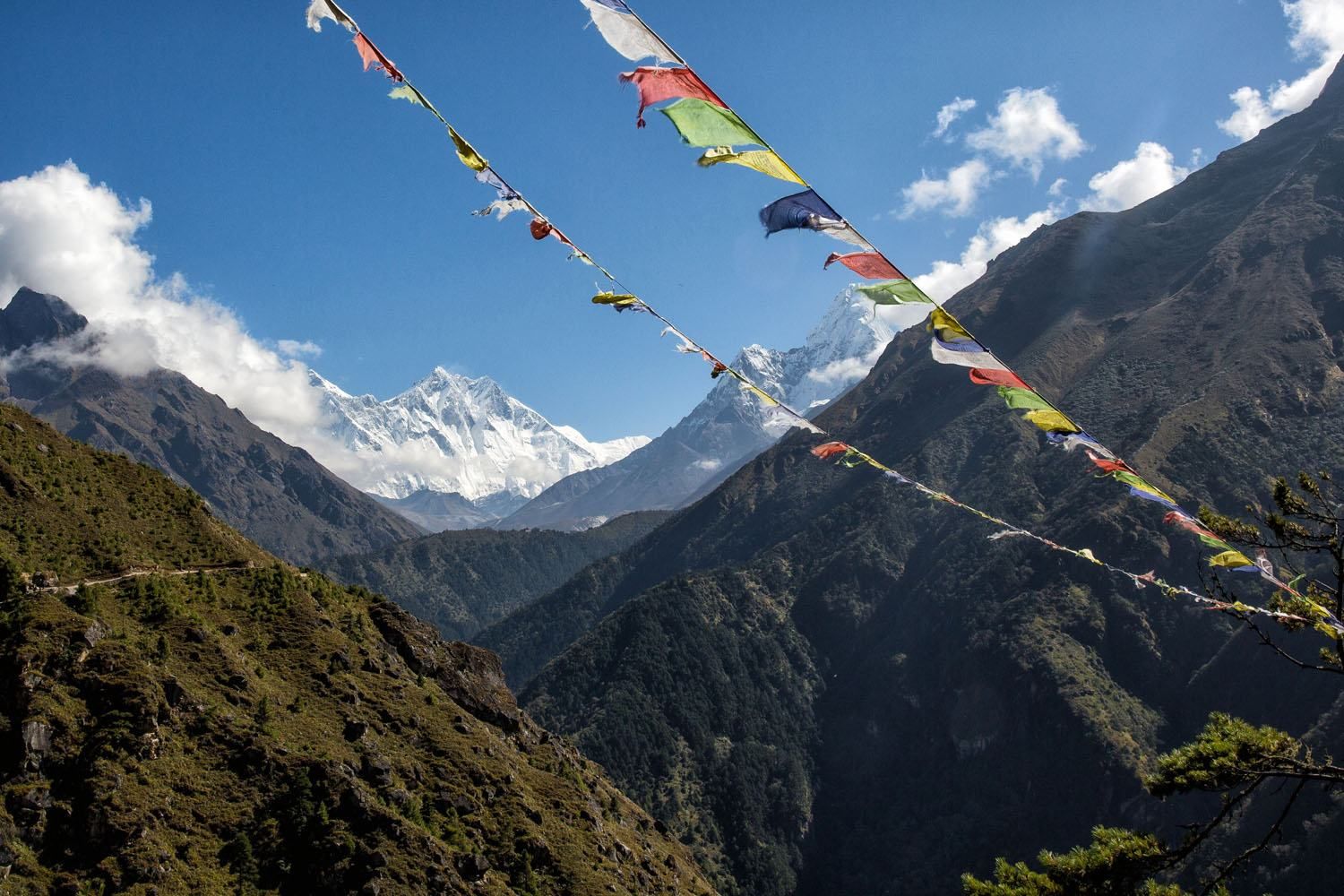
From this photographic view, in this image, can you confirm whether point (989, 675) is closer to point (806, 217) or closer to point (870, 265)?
point (870, 265)

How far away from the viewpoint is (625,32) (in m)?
8.42

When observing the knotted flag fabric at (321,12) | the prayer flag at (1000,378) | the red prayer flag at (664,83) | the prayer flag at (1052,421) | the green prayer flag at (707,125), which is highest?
the knotted flag fabric at (321,12)

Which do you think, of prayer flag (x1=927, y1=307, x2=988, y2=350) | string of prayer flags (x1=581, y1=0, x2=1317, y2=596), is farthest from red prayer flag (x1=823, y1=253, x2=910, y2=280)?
prayer flag (x1=927, y1=307, x2=988, y2=350)

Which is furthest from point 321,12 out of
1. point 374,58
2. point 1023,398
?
point 1023,398

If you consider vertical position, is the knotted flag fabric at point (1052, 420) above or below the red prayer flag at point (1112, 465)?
above

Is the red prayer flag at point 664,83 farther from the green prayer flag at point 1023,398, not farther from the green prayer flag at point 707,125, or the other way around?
the green prayer flag at point 1023,398

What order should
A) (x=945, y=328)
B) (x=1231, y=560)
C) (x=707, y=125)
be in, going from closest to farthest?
(x=707, y=125), (x=945, y=328), (x=1231, y=560)

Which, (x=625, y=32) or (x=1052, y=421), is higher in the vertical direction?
(x=625, y=32)

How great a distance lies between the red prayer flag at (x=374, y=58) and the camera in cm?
995

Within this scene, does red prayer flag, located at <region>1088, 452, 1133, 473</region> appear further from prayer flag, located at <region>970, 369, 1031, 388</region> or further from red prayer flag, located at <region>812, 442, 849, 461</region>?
red prayer flag, located at <region>812, 442, 849, 461</region>

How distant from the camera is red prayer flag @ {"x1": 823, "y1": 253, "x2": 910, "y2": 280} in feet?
32.3

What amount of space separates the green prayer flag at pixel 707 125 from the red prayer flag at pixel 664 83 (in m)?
0.09

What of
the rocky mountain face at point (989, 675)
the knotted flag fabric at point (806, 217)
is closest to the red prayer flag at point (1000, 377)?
the knotted flag fabric at point (806, 217)

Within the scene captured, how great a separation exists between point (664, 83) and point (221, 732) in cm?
3165
